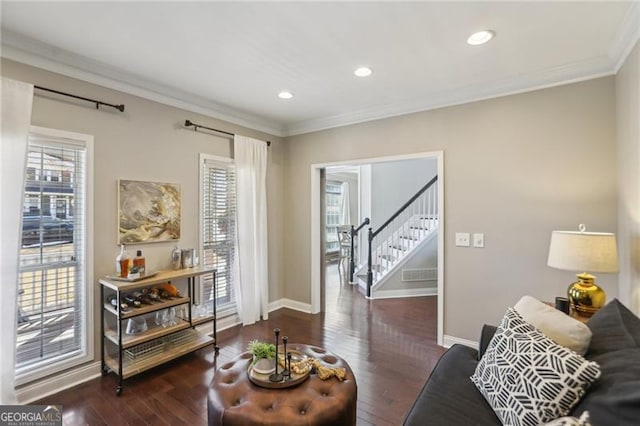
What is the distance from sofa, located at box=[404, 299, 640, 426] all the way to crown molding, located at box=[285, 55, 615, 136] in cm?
217

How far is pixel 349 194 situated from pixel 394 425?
24.7 ft

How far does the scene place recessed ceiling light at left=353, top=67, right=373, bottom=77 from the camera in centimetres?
276

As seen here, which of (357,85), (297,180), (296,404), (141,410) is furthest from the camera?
(297,180)

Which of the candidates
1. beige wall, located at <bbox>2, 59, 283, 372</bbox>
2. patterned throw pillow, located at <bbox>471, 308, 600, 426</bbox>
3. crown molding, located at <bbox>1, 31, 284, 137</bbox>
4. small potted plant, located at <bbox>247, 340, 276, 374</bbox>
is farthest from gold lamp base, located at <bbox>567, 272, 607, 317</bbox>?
crown molding, located at <bbox>1, 31, 284, 137</bbox>

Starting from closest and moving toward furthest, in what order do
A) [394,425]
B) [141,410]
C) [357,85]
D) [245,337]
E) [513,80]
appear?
[394,425], [141,410], [513,80], [357,85], [245,337]

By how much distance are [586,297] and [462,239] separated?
122 centimetres

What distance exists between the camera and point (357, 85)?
3.13 metres

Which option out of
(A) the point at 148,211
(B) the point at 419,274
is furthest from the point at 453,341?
(A) the point at 148,211

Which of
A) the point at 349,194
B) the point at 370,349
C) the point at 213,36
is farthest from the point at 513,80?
the point at 349,194

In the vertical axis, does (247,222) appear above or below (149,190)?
below

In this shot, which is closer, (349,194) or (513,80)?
(513,80)

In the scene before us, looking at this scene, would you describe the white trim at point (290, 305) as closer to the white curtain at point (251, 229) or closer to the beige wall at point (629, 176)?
the white curtain at point (251, 229)

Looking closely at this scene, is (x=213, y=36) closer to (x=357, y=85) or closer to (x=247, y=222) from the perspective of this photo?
(x=357, y=85)

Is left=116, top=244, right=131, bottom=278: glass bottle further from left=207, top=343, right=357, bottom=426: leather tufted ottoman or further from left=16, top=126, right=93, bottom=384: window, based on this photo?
left=207, top=343, right=357, bottom=426: leather tufted ottoman
